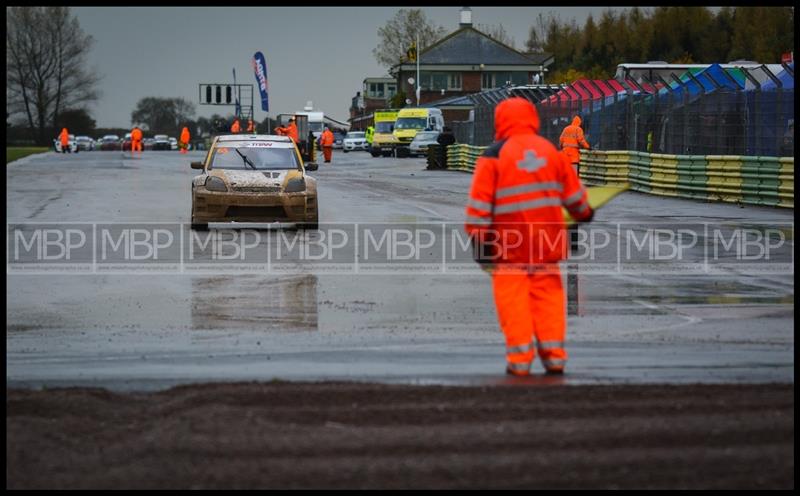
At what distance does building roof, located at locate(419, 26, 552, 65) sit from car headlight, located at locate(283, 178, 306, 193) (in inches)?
4245

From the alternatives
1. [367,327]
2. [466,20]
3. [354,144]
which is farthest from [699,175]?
[466,20]

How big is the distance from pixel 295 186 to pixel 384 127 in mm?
53092

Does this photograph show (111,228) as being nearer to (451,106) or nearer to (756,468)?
(756,468)

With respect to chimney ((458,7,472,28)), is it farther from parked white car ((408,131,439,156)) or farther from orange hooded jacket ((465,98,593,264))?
orange hooded jacket ((465,98,593,264))

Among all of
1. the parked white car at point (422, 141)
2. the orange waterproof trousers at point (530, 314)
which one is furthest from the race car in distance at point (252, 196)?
the parked white car at point (422, 141)

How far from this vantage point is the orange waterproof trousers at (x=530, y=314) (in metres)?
8.61

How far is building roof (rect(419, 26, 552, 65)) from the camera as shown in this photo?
5044 inches

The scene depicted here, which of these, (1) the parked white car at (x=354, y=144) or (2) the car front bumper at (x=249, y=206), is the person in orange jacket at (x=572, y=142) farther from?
(1) the parked white car at (x=354, y=144)

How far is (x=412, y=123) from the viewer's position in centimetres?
7006

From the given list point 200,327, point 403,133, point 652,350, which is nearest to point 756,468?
point 652,350

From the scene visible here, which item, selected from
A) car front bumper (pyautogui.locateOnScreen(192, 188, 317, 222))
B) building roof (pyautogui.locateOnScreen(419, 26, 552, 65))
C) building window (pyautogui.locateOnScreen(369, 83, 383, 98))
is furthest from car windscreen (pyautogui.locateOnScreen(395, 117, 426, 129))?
building window (pyautogui.locateOnScreen(369, 83, 383, 98))

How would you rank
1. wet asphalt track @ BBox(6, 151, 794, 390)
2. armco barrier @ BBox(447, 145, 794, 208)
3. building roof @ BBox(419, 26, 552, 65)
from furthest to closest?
building roof @ BBox(419, 26, 552, 65) < armco barrier @ BBox(447, 145, 794, 208) < wet asphalt track @ BBox(6, 151, 794, 390)

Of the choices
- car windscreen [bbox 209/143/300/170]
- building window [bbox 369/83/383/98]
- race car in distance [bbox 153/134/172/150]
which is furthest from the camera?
building window [bbox 369/83/383/98]
